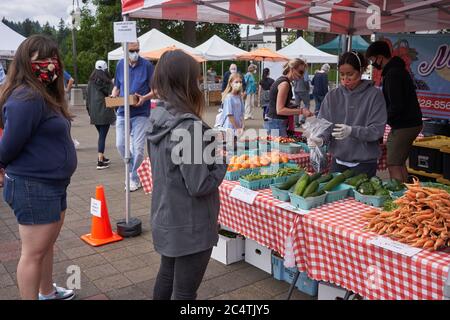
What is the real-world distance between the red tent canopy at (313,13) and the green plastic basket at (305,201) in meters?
2.18

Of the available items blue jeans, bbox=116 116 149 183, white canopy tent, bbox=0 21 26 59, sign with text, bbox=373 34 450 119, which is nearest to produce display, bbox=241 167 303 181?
blue jeans, bbox=116 116 149 183

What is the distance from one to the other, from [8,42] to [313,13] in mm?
8019

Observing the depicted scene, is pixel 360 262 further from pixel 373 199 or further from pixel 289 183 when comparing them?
pixel 289 183

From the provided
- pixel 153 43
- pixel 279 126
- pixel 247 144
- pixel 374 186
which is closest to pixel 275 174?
pixel 374 186

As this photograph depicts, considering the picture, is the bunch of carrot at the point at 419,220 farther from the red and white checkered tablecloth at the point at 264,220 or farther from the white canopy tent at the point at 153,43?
the white canopy tent at the point at 153,43

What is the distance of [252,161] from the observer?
3.64 meters

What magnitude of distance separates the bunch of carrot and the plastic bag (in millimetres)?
1146

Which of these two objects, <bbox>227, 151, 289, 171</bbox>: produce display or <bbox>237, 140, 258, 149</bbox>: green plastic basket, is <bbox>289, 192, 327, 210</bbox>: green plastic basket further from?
<bbox>237, 140, 258, 149</bbox>: green plastic basket

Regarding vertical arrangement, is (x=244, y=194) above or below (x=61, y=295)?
above

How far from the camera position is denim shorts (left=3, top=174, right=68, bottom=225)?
7.82ft

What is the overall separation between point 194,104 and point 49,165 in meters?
0.96

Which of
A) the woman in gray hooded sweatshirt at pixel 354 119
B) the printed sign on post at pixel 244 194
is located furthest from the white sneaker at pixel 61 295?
the woman in gray hooded sweatshirt at pixel 354 119

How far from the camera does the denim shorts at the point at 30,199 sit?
2.38 meters
